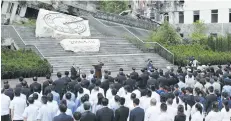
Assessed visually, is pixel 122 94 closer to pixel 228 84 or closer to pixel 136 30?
pixel 228 84

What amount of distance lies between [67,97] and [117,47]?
66.6 feet

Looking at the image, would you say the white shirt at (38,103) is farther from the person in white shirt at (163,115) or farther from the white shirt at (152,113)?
the person in white shirt at (163,115)

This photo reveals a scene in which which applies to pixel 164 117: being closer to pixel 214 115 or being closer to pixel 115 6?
pixel 214 115

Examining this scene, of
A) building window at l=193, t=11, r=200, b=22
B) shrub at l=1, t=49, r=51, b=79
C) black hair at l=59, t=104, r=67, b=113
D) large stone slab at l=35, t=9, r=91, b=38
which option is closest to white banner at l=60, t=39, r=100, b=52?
large stone slab at l=35, t=9, r=91, b=38

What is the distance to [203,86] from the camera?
568 inches

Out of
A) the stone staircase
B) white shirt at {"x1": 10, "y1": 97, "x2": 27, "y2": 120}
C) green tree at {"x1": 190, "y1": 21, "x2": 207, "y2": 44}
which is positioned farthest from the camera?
green tree at {"x1": 190, "y1": 21, "x2": 207, "y2": 44}

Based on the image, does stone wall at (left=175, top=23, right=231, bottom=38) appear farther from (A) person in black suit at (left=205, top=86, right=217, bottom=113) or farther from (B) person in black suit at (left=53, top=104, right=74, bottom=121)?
(B) person in black suit at (left=53, top=104, right=74, bottom=121)

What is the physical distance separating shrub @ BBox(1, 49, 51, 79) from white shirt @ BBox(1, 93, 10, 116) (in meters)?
11.0

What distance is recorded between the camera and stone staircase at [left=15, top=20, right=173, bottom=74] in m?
25.8

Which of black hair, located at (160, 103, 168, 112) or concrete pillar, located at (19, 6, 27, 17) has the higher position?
concrete pillar, located at (19, 6, 27, 17)

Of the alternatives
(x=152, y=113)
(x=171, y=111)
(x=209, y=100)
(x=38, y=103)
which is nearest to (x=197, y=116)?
(x=171, y=111)

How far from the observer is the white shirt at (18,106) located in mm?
10660

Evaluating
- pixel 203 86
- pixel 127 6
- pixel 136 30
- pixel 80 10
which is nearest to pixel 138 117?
pixel 203 86

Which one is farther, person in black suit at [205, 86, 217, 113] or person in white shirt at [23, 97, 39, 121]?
person in black suit at [205, 86, 217, 113]
